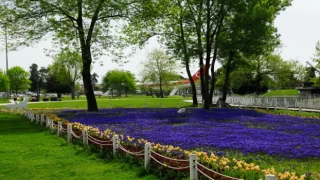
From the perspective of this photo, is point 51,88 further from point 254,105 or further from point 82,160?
point 82,160

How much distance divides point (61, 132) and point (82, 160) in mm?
5935

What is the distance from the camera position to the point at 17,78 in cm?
10112

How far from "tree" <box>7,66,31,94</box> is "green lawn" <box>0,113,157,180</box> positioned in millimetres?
92817

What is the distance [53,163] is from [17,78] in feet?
323

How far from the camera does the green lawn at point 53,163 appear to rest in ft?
30.0

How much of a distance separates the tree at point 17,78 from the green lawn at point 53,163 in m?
92.8

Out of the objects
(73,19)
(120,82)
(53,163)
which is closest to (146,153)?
(53,163)

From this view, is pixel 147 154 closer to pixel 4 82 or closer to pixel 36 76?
pixel 4 82

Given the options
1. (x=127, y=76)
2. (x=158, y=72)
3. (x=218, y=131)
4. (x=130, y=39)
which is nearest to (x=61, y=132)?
(x=218, y=131)

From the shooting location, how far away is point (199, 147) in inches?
456

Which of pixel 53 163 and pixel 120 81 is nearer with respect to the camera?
pixel 53 163

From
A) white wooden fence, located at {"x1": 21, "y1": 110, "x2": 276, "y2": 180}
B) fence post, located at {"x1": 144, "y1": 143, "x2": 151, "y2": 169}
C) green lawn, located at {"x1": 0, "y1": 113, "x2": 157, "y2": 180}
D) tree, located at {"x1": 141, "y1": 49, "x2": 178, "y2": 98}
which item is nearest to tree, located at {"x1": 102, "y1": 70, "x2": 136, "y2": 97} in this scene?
tree, located at {"x1": 141, "y1": 49, "x2": 178, "y2": 98}

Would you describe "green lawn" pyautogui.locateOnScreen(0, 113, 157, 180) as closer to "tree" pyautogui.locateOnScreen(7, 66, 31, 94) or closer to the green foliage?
"tree" pyautogui.locateOnScreen(7, 66, 31, 94)

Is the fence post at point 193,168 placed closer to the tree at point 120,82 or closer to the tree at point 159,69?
the tree at point 159,69
